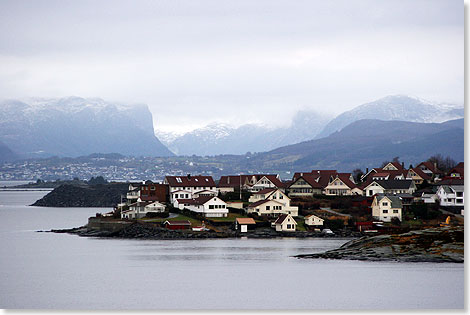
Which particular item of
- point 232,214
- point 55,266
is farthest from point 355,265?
point 232,214

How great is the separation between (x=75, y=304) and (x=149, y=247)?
92.4 ft

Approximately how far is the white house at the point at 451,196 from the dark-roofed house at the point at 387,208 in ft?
20.6

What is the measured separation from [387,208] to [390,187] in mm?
13033

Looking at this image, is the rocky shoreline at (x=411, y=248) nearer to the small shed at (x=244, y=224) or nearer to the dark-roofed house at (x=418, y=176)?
the small shed at (x=244, y=224)

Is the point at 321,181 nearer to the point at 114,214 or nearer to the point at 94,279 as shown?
the point at 114,214

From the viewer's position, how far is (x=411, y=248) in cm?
5797

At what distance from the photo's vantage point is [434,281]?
153ft

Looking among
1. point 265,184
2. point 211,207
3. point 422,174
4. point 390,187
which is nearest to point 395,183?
point 390,187

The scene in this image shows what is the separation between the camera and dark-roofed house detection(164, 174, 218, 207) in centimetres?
9212

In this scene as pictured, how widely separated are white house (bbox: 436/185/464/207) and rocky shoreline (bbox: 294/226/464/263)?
27.9 meters

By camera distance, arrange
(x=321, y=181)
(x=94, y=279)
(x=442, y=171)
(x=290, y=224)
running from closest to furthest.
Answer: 1. (x=94, y=279)
2. (x=290, y=224)
3. (x=321, y=181)
4. (x=442, y=171)

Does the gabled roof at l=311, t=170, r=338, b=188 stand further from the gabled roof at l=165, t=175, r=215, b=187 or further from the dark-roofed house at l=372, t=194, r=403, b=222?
the dark-roofed house at l=372, t=194, r=403, b=222

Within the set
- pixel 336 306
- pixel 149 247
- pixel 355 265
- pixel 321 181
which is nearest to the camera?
pixel 336 306

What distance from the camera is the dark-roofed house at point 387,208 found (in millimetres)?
83375
